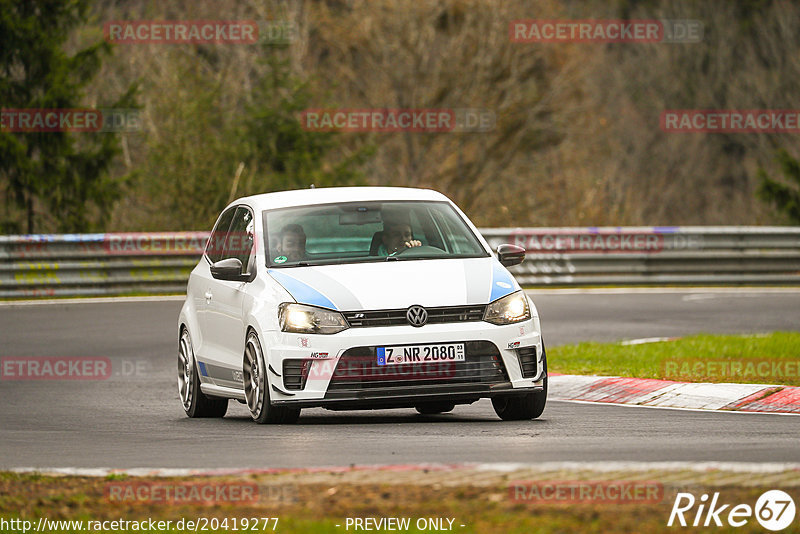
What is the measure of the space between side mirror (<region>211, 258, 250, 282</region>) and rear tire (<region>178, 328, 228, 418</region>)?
4.44 feet

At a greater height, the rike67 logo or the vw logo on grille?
the rike67 logo

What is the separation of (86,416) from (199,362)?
100 cm

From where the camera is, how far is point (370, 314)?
1040 centimetres

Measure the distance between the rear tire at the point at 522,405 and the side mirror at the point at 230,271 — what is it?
2.02 m

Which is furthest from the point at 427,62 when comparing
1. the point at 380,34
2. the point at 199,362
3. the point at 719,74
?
the point at 199,362

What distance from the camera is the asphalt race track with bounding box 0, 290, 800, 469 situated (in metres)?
8.63

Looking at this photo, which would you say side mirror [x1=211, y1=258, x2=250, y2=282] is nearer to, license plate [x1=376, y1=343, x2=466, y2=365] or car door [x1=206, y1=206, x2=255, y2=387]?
car door [x1=206, y1=206, x2=255, y2=387]

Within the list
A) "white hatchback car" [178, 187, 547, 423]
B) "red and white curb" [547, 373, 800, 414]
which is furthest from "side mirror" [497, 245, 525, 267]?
"red and white curb" [547, 373, 800, 414]

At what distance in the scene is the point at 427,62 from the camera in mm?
42469

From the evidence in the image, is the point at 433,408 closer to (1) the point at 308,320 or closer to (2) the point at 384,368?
(2) the point at 384,368

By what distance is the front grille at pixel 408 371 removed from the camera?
34.1 ft

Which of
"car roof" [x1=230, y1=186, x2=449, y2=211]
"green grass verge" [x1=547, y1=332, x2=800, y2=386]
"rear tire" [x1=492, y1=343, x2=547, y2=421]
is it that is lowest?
"green grass verge" [x1=547, y1=332, x2=800, y2=386]

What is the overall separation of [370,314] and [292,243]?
4.29 feet

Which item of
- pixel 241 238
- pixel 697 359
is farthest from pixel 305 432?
pixel 697 359
